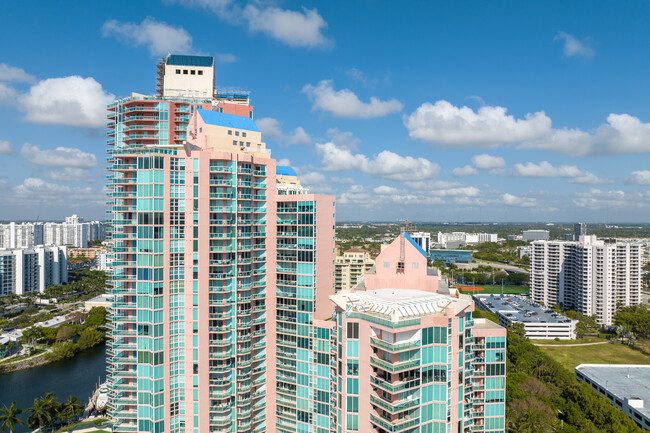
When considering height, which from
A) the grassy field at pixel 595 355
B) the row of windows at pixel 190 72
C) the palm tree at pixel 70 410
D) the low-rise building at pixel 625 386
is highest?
the row of windows at pixel 190 72

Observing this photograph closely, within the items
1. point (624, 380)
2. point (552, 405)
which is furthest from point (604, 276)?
point (552, 405)

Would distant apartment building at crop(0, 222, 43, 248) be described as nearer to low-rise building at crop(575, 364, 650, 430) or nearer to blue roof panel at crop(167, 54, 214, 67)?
blue roof panel at crop(167, 54, 214, 67)

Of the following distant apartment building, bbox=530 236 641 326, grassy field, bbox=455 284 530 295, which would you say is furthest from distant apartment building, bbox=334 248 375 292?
grassy field, bbox=455 284 530 295

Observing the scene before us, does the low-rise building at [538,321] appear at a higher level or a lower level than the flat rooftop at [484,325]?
lower

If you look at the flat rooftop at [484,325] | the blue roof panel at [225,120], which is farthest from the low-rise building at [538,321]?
the blue roof panel at [225,120]

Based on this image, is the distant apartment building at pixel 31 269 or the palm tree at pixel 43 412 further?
the distant apartment building at pixel 31 269

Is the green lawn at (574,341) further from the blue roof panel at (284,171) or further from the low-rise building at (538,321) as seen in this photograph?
the blue roof panel at (284,171)

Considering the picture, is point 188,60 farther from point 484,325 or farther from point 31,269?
point 31,269
